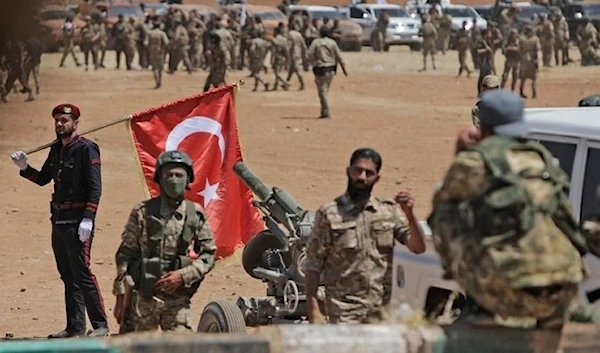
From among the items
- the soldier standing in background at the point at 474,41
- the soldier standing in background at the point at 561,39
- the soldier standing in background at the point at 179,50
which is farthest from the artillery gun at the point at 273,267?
the soldier standing in background at the point at 561,39

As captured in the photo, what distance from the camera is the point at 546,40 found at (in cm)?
4400

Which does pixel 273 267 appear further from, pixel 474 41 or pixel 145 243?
pixel 474 41

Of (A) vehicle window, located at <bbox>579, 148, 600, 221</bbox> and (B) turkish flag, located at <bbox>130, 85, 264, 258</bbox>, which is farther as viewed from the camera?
(B) turkish flag, located at <bbox>130, 85, 264, 258</bbox>

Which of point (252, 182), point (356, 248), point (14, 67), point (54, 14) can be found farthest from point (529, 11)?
point (356, 248)

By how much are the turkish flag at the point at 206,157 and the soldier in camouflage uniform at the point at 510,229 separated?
221 inches

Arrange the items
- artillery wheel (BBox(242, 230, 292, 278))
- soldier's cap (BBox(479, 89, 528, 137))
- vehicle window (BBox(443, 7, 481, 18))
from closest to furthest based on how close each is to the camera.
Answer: soldier's cap (BBox(479, 89, 528, 137))
artillery wheel (BBox(242, 230, 292, 278))
vehicle window (BBox(443, 7, 481, 18))

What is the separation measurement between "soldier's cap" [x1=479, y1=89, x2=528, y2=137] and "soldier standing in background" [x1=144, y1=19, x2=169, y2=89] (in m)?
31.5

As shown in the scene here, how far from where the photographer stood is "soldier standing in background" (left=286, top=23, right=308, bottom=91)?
36.2 metres

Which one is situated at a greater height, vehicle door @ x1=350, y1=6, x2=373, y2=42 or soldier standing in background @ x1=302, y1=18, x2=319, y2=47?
soldier standing in background @ x1=302, y1=18, x2=319, y2=47

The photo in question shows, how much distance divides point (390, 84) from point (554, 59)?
1128 cm

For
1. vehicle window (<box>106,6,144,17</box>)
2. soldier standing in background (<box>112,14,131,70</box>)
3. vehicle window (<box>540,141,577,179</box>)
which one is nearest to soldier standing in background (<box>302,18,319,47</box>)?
soldier standing in background (<box>112,14,131,70</box>)

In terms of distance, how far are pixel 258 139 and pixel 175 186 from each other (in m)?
17.3

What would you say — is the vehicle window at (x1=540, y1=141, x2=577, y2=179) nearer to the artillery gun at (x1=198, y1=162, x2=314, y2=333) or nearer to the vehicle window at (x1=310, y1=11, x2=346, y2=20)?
the artillery gun at (x1=198, y1=162, x2=314, y2=333)

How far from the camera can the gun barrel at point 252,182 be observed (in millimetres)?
10656
